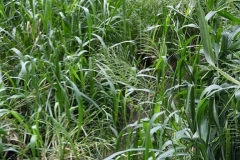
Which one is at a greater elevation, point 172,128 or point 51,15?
point 51,15

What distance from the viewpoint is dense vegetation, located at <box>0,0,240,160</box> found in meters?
1.45

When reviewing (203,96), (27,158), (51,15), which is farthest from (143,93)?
(51,15)

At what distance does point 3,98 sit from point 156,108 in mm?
724

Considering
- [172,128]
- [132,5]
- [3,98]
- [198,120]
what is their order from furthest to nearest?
[132,5] < [3,98] < [172,128] < [198,120]

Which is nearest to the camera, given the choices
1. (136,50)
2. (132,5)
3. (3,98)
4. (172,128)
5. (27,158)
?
(172,128)

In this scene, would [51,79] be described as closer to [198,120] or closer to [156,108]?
[156,108]

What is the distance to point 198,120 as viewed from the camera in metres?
1.39

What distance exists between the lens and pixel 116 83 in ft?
6.47

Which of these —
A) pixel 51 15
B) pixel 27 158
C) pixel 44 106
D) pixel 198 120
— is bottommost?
pixel 27 158

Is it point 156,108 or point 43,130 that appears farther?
point 43,130

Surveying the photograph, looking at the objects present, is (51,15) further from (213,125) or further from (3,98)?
(213,125)

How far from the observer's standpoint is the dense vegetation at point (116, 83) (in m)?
1.45

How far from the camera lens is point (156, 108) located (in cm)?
159

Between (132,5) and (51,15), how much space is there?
0.50 m
